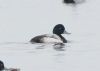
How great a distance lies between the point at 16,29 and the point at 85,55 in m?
6.52

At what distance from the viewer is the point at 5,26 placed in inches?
1085

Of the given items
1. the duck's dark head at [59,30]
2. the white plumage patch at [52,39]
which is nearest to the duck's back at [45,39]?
the white plumage patch at [52,39]

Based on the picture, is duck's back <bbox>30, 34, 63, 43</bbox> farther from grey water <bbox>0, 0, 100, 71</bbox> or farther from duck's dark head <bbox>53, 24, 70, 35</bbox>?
duck's dark head <bbox>53, 24, 70, 35</bbox>

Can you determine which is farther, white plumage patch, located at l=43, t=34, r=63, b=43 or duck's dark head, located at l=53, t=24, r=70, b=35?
duck's dark head, located at l=53, t=24, r=70, b=35

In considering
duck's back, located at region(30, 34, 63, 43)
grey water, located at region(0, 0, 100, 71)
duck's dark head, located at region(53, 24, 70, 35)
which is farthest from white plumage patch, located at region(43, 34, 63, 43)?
duck's dark head, located at region(53, 24, 70, 35)

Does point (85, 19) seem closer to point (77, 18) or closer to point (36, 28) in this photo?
point (77, 18)

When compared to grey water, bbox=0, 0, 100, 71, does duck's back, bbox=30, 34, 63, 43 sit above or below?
above

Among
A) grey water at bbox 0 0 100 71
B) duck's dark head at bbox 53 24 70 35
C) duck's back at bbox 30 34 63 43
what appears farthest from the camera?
duck's dark head at bbox 53 24 70 35

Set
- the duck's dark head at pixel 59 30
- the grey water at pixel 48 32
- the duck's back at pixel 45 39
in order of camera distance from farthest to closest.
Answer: the duck's dark head at pixel 59 30, the duck's back at pixel 45 39, the grey water at pixel 48 32

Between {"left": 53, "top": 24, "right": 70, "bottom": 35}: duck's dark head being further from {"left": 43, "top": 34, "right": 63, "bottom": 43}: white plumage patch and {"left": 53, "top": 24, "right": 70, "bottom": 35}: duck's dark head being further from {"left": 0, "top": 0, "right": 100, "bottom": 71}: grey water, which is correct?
{"left": 43, "top": 34, "right": 63, "bottom": 43}: white plumage patch

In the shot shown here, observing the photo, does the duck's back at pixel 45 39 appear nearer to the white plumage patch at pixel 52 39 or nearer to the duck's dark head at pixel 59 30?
the white plumage patch at pixel 52 39

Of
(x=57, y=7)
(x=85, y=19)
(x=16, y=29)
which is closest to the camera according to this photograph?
(x=16, y=29)

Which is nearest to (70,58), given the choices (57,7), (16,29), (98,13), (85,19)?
(16,29)

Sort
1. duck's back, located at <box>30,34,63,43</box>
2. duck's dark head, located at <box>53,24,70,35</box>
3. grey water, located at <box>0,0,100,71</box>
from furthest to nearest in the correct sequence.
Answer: duck's dark head, located at <box>53,24,70,35</box>, duck's back, located at <box>30,34,63,43</box>, grey water, located at <box>0,0,100,71</box>
